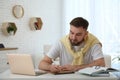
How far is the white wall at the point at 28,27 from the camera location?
14.9 feet

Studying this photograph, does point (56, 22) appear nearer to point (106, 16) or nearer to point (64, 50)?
point (106, 16)

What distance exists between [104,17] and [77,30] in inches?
127

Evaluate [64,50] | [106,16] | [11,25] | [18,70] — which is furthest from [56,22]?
[18,70]

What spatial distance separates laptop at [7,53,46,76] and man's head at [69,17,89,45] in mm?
631

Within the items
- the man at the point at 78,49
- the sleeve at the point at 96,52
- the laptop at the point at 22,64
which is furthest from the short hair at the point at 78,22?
the laptop at the point at 22,64

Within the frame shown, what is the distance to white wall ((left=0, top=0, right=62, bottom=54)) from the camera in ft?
14.9

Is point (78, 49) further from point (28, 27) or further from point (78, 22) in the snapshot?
point (28, 27)

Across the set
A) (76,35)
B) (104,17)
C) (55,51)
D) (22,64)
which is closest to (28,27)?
(104,17)

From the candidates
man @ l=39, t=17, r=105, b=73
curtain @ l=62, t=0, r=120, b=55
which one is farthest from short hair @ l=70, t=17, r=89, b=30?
curtain @ l=62, t=0, r=120, b=55

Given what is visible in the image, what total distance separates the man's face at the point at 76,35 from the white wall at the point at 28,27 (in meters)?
2.21

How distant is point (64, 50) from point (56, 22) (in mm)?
3303

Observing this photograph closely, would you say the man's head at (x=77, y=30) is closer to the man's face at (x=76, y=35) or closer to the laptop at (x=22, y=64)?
the man's face at (x=76, y=35)

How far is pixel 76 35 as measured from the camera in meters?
2.42

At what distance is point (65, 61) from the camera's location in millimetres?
2527
